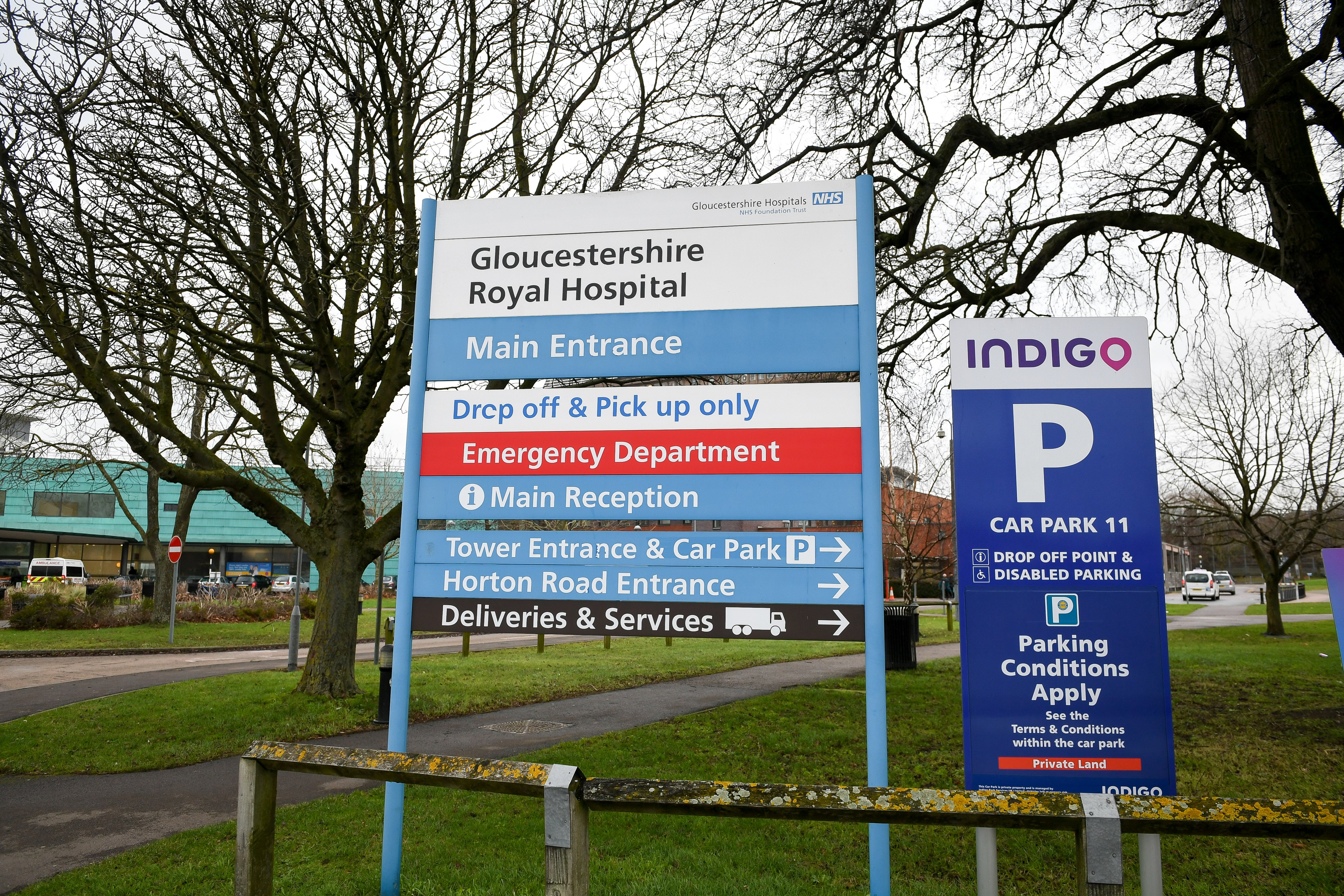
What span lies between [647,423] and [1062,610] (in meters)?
2.28

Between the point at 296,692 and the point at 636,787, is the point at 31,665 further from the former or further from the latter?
the point at 636,787

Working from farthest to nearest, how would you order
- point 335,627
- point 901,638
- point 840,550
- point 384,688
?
point 901,638 → point 335,627 → point 384,688 → point 840,550

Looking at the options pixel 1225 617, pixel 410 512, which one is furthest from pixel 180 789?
pixel 1225 617

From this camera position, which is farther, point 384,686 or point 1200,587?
point 1200,587

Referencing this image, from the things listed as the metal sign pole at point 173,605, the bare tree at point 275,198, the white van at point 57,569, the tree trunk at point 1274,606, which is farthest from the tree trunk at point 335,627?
the white van at point 57,569

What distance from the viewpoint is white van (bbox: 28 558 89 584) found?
145ft

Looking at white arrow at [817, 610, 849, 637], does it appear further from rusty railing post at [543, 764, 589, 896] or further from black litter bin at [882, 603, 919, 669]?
black litter bin at [882, 603, 919, 669]

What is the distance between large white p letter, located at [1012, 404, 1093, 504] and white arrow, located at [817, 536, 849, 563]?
90cm

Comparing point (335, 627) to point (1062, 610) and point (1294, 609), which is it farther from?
point (1294, 609)

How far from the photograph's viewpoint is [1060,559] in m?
4.21

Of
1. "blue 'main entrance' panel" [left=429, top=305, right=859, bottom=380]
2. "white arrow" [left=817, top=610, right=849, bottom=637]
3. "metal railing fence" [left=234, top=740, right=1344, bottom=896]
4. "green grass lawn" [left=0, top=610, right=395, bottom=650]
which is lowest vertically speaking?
"green grass lawn" [left=0, top=610, right=395, bottom=650]

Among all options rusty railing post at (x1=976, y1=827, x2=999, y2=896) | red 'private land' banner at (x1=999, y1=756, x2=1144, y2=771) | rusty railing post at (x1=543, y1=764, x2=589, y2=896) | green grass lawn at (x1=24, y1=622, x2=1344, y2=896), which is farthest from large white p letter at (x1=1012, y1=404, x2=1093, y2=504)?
rusty railing post at (x1=543, y1=764, x2=589, y2=896)

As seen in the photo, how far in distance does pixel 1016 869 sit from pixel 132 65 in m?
11.3

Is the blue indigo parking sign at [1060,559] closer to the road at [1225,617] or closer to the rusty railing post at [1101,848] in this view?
the rusty railing post at [1101,848]
